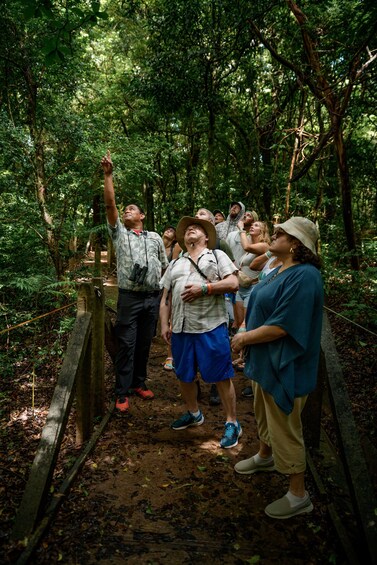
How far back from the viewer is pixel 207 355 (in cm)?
321

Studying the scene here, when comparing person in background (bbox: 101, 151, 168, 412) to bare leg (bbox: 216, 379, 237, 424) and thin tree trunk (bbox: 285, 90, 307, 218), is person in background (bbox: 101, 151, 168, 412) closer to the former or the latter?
bare leg (bbox: 216, 379, 237, 424)

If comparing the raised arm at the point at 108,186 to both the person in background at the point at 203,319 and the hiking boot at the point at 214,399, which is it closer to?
the person in background at the point at 203,319

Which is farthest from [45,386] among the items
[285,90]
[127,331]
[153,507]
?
[285,90]

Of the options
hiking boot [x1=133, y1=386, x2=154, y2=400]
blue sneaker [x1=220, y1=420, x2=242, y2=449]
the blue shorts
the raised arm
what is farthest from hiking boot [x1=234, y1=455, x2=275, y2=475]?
the raised arm

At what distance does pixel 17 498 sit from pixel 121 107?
14.9 meters

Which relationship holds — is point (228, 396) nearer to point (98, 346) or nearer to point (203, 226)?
point (98, 346)

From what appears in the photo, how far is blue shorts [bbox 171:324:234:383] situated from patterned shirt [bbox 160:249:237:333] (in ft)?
0.25

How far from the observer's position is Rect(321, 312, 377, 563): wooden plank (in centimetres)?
193

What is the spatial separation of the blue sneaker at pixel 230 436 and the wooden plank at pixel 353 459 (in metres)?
1.12

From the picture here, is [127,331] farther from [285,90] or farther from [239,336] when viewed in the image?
[285,90]

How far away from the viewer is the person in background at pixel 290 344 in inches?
87.4

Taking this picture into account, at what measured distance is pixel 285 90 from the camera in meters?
11.0

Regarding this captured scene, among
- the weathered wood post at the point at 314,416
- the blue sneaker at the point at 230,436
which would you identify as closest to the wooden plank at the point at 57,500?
the blue sneaker at the point at 230,436

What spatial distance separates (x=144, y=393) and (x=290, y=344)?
2.56 m
